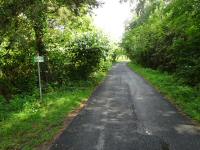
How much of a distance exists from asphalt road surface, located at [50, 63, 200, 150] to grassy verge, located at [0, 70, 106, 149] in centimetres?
66

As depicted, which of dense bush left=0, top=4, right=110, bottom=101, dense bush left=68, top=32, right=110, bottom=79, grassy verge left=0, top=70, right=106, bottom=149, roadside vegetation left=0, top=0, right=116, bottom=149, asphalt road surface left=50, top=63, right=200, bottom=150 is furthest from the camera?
dense bush left=68, top=32, right=110, bottom=79

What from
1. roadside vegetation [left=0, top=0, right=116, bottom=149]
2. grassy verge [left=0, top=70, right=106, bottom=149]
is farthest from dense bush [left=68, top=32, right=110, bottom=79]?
grassy verge [left=0, top=70, right=106, bottom=149]

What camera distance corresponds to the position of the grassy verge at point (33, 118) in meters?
9.32

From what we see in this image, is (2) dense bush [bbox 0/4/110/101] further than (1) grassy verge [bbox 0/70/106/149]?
Yes

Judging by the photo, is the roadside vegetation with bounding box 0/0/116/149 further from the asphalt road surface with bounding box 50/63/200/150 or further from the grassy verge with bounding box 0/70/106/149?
the asphalt road surface with bounding box 50/63/200/150

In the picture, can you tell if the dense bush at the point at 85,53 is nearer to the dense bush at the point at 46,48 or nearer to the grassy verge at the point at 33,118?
the dense bush at the point at 46,48

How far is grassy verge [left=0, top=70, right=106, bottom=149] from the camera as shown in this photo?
9321 millimetres

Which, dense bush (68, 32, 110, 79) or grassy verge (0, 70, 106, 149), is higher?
dense bush (68, 32, 110, 79)

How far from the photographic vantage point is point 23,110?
13.4 m

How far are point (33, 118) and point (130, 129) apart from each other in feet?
13.4

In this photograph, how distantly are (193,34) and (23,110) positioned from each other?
9474 mm

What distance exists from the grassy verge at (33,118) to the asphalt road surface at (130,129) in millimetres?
657

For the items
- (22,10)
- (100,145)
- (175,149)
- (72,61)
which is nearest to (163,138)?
(175,149)

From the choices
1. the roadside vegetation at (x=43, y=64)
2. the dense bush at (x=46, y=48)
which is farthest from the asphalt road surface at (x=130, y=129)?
the dense bush at (x=46, y=48)
